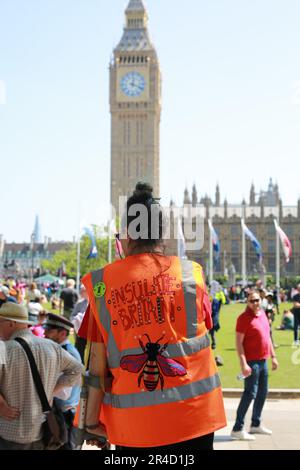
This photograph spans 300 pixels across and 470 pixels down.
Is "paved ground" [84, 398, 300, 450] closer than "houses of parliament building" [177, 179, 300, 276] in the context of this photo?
Yes

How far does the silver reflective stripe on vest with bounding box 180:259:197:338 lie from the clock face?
98.3 metres

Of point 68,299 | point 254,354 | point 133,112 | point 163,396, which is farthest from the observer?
point 133,112

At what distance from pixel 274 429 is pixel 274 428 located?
52 mm

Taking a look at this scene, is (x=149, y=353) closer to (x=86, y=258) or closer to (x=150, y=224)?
(x=150, y=224)

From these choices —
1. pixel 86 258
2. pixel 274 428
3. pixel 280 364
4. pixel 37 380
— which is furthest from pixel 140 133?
pixel 37 380

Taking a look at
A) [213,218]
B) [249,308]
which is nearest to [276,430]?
[249,308]

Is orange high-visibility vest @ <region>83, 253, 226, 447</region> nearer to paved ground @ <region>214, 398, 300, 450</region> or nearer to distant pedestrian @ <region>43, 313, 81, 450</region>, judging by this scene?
distant pedestrian @ <region>43, 313, 81, 450</region>

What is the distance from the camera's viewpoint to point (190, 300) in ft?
9.87

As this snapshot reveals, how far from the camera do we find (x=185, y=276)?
9.98ft

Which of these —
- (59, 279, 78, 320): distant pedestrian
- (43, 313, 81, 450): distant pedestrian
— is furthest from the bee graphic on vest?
(59, 279, 78, 320): distant pedestrian

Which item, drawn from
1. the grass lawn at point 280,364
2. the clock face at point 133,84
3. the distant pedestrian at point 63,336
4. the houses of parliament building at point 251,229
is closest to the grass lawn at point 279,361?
the grass lawn at point 280,364

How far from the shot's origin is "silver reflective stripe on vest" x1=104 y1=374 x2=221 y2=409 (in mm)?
2865
